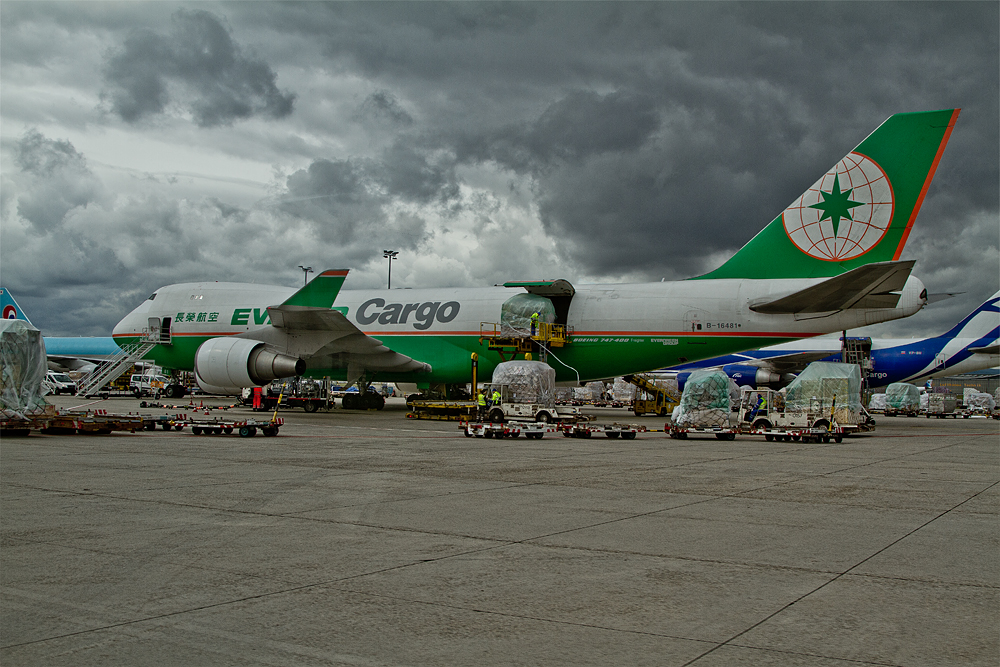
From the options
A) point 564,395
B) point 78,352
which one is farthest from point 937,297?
point 78,352

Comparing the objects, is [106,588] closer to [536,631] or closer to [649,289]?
[536,631]

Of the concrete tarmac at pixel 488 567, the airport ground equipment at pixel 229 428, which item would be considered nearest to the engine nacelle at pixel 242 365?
the airport ground equipment at pixel 229 428

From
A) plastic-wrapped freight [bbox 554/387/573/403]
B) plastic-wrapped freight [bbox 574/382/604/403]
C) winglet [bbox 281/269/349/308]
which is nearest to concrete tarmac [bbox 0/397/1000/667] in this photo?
winglet [bbox 281/269/349/308]

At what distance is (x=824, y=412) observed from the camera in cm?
2180

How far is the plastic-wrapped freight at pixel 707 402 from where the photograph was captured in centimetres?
1939

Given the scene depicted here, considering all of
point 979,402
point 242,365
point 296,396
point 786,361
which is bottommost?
point 296,396

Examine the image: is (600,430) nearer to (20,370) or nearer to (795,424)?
(795,424)

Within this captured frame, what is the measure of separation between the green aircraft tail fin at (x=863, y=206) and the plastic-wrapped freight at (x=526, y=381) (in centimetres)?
808

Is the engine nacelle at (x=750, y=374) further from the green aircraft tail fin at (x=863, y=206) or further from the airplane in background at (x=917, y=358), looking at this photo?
the green aircraft tail fin at (x=863, y=206)

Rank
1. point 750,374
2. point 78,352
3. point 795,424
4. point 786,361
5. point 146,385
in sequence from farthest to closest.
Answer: point 78,352, point 146,385, point 750,374, point 786,361, point 795,424

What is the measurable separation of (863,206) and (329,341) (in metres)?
17.3

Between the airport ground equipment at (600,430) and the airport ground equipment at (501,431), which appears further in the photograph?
the airport ground equipment at (600,430)

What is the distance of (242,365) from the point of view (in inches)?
968

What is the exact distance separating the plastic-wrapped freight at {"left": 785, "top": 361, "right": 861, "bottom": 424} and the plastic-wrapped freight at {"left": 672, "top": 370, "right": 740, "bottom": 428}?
123 inches
